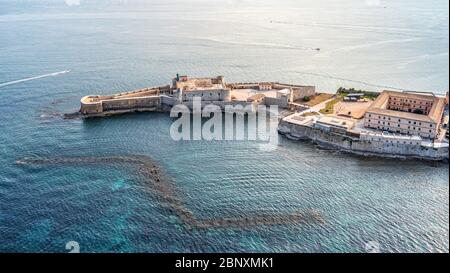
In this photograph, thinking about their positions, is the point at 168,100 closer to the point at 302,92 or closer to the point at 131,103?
the point at 131,103

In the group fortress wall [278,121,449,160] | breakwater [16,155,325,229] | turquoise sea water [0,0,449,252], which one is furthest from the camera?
fortress wall [278,121,449,160]

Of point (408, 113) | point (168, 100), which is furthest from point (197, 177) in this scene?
point (408, 113)

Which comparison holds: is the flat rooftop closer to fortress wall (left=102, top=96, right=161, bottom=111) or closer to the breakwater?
the breakwater

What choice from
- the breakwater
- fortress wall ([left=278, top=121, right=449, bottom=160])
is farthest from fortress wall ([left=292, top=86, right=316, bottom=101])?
the breakwater

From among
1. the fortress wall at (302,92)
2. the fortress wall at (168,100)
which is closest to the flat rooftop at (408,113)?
the fortress wall at (302,92)

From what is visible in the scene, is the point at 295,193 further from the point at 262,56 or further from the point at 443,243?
the point at 262,56

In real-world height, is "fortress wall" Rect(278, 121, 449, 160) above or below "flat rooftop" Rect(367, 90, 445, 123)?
below
